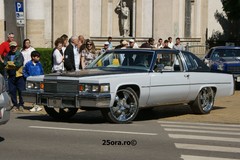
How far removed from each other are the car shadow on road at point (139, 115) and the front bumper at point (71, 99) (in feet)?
2.87

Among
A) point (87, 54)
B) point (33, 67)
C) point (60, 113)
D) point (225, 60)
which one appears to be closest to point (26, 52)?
point (33, 67)

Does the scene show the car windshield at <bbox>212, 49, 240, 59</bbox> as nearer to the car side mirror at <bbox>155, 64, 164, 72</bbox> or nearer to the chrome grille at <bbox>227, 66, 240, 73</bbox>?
the chrome grille at <bbox>227, 66, 240, 73</bbox>

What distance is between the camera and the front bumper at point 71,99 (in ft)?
39.8

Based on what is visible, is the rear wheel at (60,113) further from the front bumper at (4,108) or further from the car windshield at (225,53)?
the car windshield at (225,53)

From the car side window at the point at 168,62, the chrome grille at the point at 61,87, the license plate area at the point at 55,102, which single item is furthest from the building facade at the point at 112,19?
the license plate area at the point at 55,102

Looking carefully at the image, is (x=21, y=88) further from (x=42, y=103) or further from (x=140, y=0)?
(x=140, y=0)

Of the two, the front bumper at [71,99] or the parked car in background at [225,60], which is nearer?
the front bumper at [71,99]

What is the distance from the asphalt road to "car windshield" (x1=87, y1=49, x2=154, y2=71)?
1.28 metres

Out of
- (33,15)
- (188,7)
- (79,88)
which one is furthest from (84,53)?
(188,7)

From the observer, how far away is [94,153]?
9086 mm

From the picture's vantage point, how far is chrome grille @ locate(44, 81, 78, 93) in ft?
40.7

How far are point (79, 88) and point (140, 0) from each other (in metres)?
22.9

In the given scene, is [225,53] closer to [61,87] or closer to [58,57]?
[58,57]

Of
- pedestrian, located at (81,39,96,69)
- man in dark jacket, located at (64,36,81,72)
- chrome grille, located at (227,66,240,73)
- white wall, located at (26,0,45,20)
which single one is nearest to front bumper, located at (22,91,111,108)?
man in dark jacket, located at (64,36,81,72)
